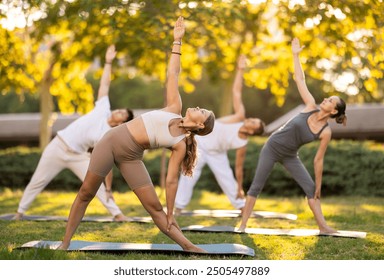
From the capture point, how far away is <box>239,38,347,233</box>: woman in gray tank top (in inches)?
328

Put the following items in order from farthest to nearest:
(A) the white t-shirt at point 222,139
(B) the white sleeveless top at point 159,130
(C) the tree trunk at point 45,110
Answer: (C) the tree trunk at point 45,110 < (A) the white t-shirt at point 222,139 < (B) the white sleeveless top at point 159,130

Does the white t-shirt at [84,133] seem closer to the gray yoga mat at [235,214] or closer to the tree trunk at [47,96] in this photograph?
the gray yoga mat at [235,214]

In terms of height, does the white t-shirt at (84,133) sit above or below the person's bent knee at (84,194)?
below

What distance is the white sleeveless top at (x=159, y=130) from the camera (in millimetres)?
6398

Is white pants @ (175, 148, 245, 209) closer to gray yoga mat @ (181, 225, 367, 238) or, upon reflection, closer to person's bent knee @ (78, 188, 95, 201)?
gray yoga mat @ (181, 225, 367, 238)

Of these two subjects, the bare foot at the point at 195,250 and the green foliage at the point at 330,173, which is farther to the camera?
the green foliage at the point at 330,173

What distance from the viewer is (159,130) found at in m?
6.41

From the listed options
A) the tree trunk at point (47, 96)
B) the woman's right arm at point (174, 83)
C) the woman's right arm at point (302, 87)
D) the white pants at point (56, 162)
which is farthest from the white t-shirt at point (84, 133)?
the tree trunk at point (47, 96)

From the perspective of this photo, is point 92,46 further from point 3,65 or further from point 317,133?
point 317,133

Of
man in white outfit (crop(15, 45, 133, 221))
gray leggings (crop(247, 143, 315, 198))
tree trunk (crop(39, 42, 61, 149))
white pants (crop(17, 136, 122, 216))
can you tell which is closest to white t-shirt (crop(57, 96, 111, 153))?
man in white outfit (crop(15, 45, 133, 221))

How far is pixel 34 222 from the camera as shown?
9.67 metres

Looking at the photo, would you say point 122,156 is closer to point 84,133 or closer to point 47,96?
point 84,133

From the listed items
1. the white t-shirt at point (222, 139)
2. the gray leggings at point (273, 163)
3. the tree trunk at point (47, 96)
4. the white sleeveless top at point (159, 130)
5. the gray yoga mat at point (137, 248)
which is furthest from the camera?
the tree trunk at point (47, 96)

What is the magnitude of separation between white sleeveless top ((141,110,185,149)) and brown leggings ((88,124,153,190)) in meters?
0.18
